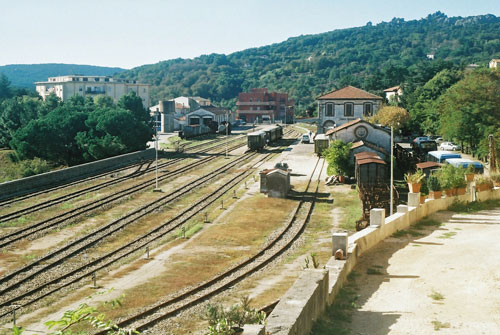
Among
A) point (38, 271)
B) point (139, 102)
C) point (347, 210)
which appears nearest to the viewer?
point (38, 271)

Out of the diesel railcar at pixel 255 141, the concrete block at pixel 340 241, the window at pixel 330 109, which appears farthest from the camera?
the window at pixel 330 109

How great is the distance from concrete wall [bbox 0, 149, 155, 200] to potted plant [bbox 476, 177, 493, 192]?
3080 centimetres

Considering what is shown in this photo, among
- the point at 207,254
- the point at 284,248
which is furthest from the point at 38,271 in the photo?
the point at 284,248

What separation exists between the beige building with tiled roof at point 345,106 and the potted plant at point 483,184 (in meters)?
40.9

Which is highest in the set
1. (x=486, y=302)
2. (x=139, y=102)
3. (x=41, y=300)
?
(x=139, y=102)

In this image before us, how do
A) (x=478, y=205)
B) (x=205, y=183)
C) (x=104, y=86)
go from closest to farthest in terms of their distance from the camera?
(x=478, y=205) → (x=205, y=183) → (x=104, y=86)

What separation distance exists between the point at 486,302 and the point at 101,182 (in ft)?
124

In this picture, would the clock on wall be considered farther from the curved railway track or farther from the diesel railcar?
the diesel railcar

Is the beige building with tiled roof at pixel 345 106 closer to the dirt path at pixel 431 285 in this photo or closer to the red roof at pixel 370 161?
the red roof at pixel 370 161

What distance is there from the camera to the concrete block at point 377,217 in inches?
711

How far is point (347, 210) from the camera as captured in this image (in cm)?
3378

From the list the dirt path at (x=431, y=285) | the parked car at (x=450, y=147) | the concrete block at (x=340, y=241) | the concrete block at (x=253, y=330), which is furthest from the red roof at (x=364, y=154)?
the concrete block at (x=253, y=330)

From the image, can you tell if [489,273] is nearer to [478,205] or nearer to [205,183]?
[478,205]

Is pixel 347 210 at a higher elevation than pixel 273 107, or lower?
lower
